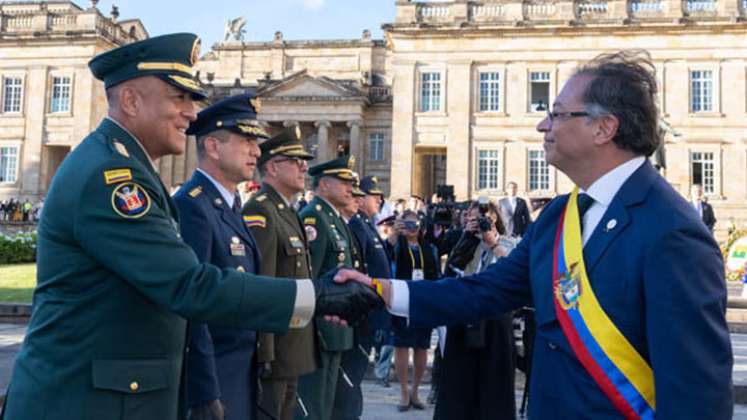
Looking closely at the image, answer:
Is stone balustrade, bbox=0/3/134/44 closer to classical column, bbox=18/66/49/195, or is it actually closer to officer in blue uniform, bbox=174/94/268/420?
classical column, bbox=18/66/49/195

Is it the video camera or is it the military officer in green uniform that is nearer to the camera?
the military officer in green uniform

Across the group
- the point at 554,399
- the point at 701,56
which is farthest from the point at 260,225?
the point at 701,56

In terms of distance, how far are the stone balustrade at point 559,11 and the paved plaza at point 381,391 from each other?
91.4ft

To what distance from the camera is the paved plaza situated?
6.42 meters

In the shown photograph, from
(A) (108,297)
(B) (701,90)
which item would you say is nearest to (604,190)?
(A) (108,297)

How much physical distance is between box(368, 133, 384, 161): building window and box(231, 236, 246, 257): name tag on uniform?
129ft

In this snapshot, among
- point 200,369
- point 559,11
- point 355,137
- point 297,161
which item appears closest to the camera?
point 200,369

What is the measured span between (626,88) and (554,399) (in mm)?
1174

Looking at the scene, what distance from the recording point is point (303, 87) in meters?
42.3

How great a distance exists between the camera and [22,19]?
4041 cm

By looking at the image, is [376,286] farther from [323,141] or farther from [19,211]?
[323,141]

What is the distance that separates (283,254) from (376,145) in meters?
38.6

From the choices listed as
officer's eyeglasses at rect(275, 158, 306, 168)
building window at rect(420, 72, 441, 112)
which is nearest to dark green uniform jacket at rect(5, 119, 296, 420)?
officer's eyeglasses at rect(275, 158, 306, 168)

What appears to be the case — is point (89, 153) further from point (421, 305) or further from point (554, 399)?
point (554, 399)
